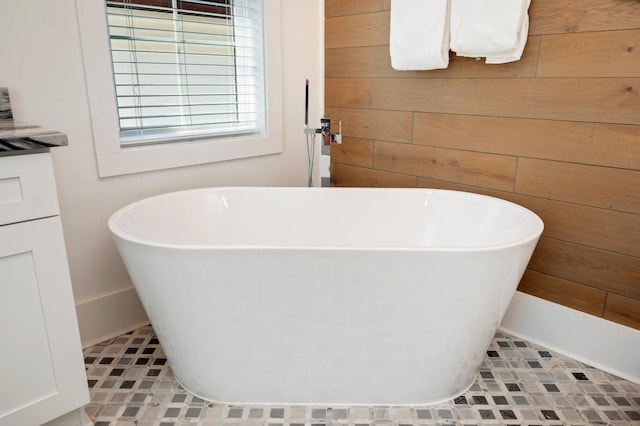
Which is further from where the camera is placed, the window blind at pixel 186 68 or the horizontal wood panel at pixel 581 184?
the window blind at pixel 186 68

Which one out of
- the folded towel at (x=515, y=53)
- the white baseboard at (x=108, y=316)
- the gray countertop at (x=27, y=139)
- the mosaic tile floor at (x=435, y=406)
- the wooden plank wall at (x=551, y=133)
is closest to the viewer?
the gray countertop at (x=27, y=139)

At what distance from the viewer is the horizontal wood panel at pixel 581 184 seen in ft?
5.39

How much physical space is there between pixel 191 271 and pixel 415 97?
1375 mm

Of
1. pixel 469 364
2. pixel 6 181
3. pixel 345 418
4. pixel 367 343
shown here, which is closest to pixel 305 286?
pixel 367 343

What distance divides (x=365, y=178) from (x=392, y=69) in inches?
22.7

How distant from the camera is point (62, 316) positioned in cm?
131

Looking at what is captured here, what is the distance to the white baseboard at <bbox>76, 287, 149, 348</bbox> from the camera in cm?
190

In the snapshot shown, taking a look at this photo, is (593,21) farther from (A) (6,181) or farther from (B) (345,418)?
(A) (6,181)

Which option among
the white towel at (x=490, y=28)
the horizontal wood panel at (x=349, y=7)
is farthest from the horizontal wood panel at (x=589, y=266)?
the horizontal wood panel at (x=349, y=7)

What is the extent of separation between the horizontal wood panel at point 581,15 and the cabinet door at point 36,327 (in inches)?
69.9

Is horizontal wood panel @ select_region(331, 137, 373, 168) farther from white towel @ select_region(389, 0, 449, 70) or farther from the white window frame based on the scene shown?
white towel @ select_region(389, 0, 449, 70)

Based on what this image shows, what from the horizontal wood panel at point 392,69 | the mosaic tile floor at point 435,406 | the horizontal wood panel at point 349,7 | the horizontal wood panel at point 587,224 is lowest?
the mosaic tile floor at point 435,406

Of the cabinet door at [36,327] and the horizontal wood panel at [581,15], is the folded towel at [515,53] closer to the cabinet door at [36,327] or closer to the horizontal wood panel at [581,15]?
the horizontal wood panel at [581,15]

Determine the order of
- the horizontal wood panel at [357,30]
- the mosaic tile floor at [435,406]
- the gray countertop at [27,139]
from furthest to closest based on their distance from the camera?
1. the horizontal wood panel at [357,30]
2. the mosaic tile floor at [435,406]
3. the gray countertop at [27,139]
